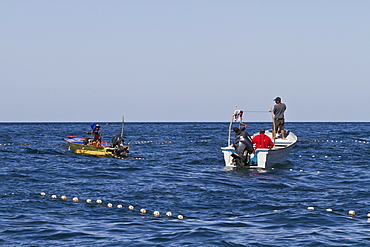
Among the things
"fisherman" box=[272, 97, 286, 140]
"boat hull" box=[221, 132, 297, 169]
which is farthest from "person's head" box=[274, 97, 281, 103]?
"boat hull" box=[221, 132, 297, 169]

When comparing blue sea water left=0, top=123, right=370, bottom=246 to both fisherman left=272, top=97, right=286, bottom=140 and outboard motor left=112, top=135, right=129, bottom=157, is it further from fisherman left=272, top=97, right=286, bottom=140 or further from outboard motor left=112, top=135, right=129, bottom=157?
outboard motor left=112, top=135, right=129, bottom=157

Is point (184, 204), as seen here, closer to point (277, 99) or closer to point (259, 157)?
point (259, 157)

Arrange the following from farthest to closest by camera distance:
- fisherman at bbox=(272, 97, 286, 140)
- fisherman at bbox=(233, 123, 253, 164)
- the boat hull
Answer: fisherman at bbox=(272, 97, 286, 140) → the boat hull → fisherman at bbox=(233, 123, 253, 164)

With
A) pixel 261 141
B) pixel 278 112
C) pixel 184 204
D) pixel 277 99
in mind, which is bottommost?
pixel 184 204

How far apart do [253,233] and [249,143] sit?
11233mm

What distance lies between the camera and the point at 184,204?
47.6 feet

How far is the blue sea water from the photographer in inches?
424

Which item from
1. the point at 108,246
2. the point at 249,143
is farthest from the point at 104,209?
the point at 249,143

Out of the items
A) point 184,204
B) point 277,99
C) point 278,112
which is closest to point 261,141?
point 278,112

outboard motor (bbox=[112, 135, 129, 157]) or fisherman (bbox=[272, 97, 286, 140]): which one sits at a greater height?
fisherman (bbox=[272, 97, 286, 140])

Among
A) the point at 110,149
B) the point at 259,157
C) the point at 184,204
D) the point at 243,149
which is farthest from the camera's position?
the point at 110,149

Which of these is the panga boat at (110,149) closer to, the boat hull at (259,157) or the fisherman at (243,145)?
the boat hull at (259,157)

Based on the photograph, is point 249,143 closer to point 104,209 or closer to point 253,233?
point 104,209

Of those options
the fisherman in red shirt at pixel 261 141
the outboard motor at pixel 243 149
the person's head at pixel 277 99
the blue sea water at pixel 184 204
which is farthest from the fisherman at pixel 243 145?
the person's head at pixel 277 99
